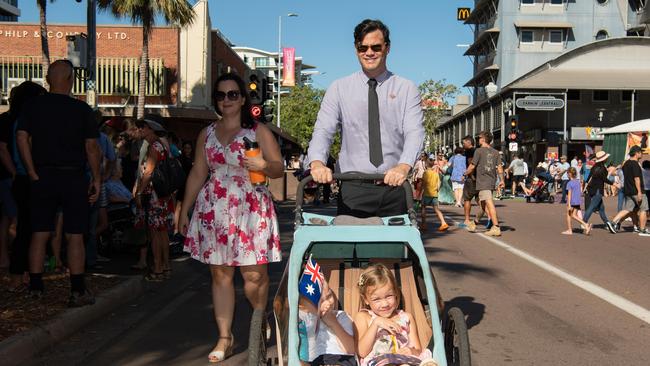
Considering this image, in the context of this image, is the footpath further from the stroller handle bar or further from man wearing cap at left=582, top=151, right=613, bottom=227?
man wearing cap at left=582, top=151, right=613, bottom=227

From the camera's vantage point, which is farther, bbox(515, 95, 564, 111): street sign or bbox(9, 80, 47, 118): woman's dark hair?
bbox(515, 95, 564, 111): street sign

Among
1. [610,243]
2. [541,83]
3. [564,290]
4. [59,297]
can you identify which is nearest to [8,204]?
[59,297]

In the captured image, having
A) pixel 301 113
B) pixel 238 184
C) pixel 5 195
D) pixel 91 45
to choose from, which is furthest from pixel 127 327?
pixel 301 113

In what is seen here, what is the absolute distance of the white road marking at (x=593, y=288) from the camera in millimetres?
6762

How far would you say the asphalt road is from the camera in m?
5.18

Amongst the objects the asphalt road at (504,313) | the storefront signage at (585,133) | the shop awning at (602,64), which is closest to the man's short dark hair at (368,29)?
the asphalt road at (504,313)

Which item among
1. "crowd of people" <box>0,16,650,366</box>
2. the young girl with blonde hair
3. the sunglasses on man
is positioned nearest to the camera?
the young girl with blonde hair

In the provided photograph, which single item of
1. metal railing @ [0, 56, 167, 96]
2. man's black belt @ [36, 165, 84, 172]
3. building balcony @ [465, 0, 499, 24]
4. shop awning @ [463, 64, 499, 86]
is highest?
building balcony @ [465, 0, 499, 24]

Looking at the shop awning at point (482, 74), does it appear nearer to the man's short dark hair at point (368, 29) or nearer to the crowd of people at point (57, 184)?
the crowd of people at point (57, 184)

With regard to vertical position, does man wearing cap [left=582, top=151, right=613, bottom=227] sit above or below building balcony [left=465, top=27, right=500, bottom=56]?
below

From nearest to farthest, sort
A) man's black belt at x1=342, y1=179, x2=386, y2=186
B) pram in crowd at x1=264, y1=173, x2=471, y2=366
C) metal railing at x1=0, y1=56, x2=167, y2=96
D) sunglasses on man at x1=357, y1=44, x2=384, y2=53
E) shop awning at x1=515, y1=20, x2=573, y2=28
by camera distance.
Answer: pram in crowd at x1=264, y1=173, x2=471, y2=366 → man's black belt at x1=342, y1=179, x2=386, y2=186 → sunglasses on man at x1=357, y1=44, x2=384, y2=53 → metal railing at x1=0, y1=56, x2=167, y2=96 → shop awning at x1=515, y1=20, x2=573, y2=28

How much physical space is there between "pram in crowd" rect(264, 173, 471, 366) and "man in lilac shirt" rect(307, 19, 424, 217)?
0.25 meters

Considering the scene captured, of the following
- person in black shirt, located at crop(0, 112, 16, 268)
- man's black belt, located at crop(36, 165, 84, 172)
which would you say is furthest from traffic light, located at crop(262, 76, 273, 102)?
man's black belt, located at crop(36, 165, 84, 172)

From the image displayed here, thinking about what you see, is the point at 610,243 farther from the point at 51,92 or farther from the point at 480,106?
the point at 480,106
